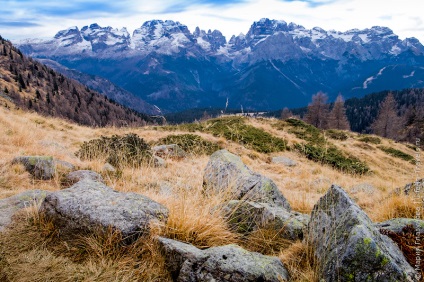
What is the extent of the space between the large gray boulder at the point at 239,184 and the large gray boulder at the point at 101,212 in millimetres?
1641

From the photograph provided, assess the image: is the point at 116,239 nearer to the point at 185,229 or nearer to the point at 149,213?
the point at 149,213

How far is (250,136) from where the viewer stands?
2380cm

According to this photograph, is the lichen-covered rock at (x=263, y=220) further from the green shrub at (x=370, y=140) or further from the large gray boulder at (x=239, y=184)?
the green shrub at (x=370, y=140)

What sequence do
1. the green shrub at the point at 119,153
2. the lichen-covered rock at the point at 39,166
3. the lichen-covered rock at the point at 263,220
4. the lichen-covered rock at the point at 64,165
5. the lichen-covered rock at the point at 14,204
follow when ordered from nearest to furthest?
the lichen-covered rock at the point at 14,204, the lichen-covered rock at the point at 263,220, the lichen-covered rock at the point at 39,166, the lichen-covered rock at the point at 64,165, the green shrub at the point at 119,153

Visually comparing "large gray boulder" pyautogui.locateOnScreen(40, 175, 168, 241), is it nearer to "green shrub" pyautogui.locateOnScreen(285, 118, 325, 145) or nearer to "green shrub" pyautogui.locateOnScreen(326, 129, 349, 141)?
"green shrub" pyautogui.locateOnScreen(285, 118, 325, 145)

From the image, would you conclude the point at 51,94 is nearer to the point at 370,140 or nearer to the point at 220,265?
the point at 370,140

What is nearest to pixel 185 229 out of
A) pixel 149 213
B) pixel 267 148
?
pixel 149 213

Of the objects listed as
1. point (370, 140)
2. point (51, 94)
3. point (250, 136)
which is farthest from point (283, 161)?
point (51, 94)

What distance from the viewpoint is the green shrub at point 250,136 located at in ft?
71.4

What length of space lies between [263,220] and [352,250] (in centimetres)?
175

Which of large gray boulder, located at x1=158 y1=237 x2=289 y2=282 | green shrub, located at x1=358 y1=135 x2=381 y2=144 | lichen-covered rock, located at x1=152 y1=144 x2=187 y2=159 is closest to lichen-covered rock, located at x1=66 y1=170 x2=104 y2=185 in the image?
large gray boulder, located at x1=158 y1=237 x2=289 y2=282

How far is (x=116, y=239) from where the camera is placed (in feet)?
12.8

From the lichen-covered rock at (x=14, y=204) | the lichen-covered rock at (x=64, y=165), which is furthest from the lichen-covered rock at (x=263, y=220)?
the lichen-covered rock at (x=64, y=165)

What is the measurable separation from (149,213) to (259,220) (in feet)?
5.94
